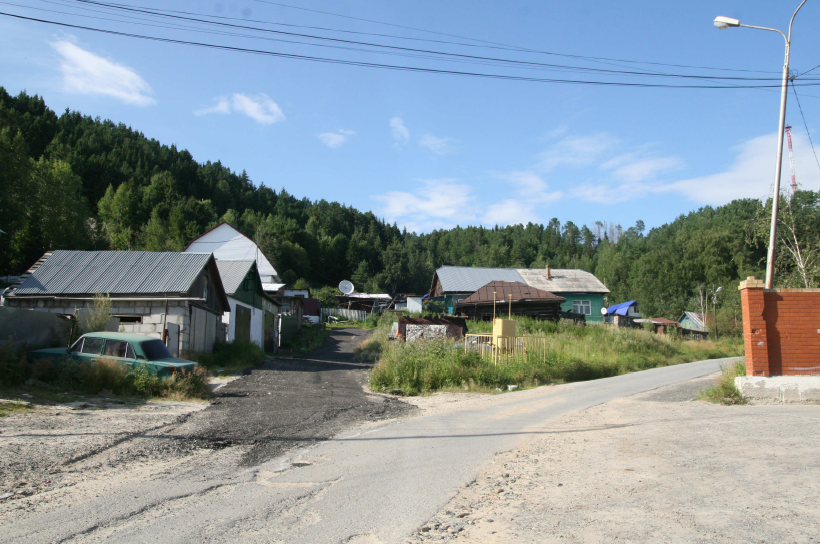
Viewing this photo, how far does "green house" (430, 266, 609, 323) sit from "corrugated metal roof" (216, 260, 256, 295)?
87.1 ft

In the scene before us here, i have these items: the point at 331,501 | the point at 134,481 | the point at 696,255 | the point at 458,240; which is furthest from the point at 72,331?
the point at 458,240

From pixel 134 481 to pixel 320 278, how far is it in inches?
3663

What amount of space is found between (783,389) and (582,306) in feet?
139

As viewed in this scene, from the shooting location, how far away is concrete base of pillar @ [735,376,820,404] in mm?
11719

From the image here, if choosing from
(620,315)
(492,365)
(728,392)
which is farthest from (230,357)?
(620,315)

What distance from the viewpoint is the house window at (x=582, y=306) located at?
53.1 m

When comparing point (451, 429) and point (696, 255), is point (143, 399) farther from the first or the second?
point (696, 255)

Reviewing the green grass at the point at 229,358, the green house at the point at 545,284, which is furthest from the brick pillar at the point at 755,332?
the green house at the point at 545,284

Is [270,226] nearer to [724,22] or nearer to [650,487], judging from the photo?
[724,22]

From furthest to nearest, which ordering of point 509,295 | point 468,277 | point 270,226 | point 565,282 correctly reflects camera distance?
1. point 270,226
2. point 468,277
3. point 565,282
4. point 509,295

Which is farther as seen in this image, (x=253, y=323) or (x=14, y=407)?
(x=253, y=323)

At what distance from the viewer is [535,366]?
1850 centimetres

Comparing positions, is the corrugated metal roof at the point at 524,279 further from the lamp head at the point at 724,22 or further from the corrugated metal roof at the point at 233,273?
the lamp head at the point at 724,22

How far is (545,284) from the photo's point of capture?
177 feet
